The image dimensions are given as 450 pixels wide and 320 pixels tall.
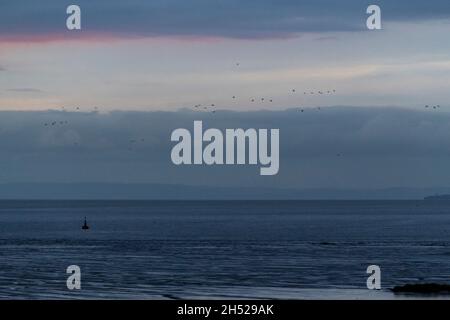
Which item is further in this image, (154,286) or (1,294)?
(154,286)

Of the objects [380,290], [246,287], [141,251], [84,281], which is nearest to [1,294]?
[84,281]

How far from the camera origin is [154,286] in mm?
86438

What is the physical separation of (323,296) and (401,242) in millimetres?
87603

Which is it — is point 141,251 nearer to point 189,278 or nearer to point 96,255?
point 96,255

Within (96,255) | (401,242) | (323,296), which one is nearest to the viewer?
(323,296)

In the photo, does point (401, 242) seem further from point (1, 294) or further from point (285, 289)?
point (1, 294)

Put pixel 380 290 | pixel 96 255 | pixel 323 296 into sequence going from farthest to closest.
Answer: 1. pixel 96 255
2. pixel 380 290
3. pixel 323 296

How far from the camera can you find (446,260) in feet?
389

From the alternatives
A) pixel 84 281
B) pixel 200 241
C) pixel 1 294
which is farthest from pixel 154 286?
pixel 200 241

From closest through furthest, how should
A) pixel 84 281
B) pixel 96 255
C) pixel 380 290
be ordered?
pixel 380 290, pixel 84 281, pixel 96 255
